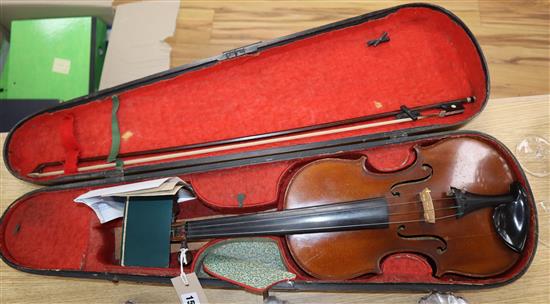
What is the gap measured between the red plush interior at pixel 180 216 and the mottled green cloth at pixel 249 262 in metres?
0.06

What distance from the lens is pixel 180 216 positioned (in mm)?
1417

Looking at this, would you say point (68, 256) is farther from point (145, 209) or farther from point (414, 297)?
point (414, 297)

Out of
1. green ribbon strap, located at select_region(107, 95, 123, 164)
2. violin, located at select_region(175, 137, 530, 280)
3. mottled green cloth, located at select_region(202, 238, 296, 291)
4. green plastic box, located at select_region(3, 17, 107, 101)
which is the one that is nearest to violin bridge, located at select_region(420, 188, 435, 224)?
violin, located at select_region(175, 137, 530, 280)

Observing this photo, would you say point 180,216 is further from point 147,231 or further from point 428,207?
point 428,207

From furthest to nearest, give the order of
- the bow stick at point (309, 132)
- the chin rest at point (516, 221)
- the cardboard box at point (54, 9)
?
the cardboard box at point (54, 9), the bow stick at point (309, 132), the chin rest at point (516, 221)

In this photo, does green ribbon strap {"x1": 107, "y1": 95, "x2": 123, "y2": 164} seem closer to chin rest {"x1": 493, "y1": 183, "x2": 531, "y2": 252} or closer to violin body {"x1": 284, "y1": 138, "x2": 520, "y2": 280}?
violin body {"x1": 284, "y1": 138, "x2": 520, "y2": 280}

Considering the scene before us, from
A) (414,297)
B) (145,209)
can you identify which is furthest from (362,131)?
(145,209)

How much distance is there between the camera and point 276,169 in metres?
1.32

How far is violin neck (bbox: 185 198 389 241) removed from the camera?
116cm

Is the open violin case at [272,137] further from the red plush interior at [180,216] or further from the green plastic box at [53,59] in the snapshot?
the green plastic box at [53,59]

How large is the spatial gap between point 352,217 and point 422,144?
0.36 metres

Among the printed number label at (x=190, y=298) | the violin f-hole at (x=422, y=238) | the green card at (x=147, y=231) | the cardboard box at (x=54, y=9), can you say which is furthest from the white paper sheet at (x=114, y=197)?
the cardboard box at (x=54, y=9)

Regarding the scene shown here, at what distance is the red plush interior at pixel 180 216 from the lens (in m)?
1.23

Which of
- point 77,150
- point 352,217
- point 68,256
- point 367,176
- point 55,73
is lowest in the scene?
point 68,256
